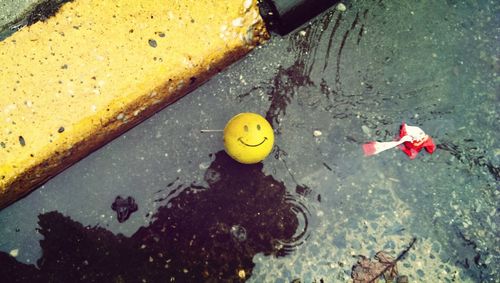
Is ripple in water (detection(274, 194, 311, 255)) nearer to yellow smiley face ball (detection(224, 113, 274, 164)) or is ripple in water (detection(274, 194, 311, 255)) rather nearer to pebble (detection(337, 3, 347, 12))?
yellow smiley face ball (detection(224, 113, 274, 164))

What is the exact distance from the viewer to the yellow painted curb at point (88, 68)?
2.44 metres

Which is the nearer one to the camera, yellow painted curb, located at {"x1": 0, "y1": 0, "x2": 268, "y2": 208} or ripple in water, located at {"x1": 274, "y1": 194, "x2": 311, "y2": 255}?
yellow painted curb, located at {"x1": 0, "y1": 0, "x2": 268, "y2": 208}

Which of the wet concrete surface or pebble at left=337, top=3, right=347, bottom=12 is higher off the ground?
pebble at left=337, top=3, right=347, bottom=12

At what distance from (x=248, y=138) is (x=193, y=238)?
83cm

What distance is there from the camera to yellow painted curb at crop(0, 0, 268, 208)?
244 cm

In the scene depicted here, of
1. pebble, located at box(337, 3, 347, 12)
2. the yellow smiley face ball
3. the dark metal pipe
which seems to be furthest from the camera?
pebble, located at box(337, 3, 347, 12)

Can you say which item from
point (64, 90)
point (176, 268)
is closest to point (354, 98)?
point (176, 268)

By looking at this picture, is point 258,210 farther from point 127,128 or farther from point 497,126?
point 497,126

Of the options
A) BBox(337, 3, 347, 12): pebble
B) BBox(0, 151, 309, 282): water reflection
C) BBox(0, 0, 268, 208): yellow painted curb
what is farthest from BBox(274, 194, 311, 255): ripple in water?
BBox(337, 3, 347, 12): pebble

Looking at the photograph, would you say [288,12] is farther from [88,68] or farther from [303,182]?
[88,68]

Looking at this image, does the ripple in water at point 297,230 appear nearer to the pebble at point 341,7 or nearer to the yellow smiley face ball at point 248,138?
the yellow smiley face ball at point 248,138

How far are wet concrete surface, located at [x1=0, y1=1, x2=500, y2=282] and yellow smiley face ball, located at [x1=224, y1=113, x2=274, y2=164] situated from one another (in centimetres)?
32

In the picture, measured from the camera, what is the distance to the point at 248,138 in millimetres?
2348

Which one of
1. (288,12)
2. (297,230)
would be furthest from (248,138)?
(288,12)
